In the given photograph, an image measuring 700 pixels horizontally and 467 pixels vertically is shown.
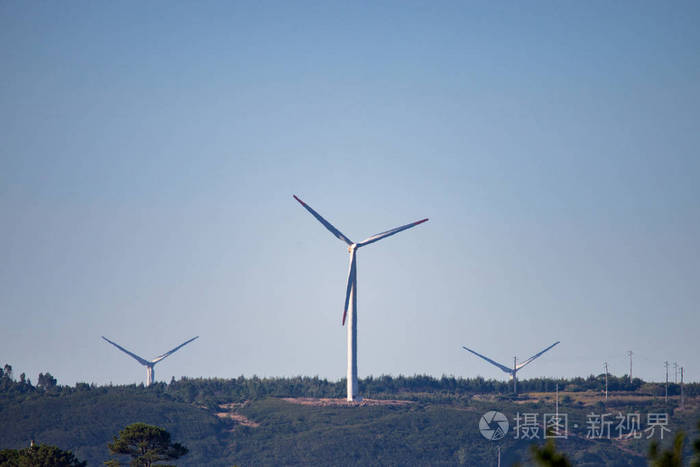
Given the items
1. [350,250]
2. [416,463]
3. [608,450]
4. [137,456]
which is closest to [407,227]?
[350,250]

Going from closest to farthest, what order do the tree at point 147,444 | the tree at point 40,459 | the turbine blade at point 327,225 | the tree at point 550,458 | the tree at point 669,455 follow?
the tree at point 550,458
the tree at point 669,455
the tree at point 40,459
the tree at point 147,444
the turbine blade at point 327,225

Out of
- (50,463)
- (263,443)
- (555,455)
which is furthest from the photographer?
(263,443)

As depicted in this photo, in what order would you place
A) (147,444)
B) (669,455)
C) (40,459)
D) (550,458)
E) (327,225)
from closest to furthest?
(550,458) → (669,455) → (40,459) → (147,444) → (327,225)

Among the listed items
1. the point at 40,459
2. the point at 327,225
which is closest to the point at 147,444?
the point at 40,459

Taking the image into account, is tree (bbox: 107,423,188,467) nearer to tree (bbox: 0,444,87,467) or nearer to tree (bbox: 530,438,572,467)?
tree (bbox: 0,444,87,467)

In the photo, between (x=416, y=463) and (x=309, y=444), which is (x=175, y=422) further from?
(x=416, y=463)

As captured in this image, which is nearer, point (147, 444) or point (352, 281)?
point (147, 444)

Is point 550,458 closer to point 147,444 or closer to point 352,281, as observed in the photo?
point 147,444

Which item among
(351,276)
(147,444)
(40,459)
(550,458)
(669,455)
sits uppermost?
(351,276)

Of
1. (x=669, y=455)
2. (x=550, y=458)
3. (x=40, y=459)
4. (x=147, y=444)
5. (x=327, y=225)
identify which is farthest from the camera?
(x=327, y=225)

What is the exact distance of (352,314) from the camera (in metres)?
179

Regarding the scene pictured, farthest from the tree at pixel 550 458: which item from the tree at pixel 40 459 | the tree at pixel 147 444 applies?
the tree at pixel 147 444

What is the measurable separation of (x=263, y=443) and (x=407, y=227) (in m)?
53.3

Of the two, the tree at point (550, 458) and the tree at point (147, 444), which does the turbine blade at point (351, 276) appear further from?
the tree at point (550, 458)
